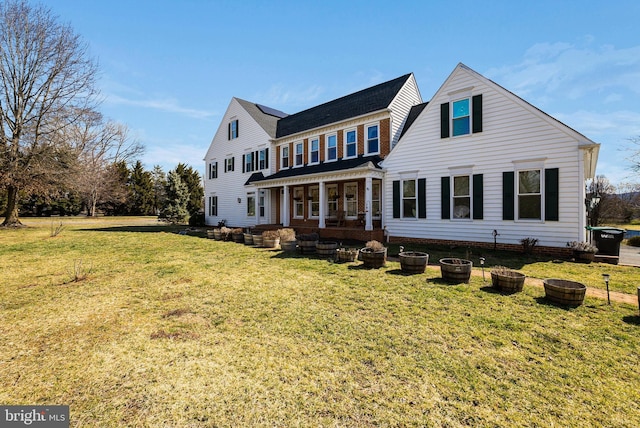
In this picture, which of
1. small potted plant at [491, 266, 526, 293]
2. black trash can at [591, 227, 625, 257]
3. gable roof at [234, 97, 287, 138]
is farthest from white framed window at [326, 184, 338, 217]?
black trash can at [591, 227, 625, 257]

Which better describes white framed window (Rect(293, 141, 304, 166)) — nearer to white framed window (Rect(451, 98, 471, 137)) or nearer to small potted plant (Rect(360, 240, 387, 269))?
white framed window (Rect(451, 98, 471, 137))

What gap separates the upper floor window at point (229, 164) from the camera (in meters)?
24.5

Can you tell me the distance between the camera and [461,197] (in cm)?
1195

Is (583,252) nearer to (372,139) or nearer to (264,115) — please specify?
(372,139)

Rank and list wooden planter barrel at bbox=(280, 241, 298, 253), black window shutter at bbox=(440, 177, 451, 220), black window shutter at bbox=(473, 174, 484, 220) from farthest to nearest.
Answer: black window shutter at bbox=(440, 177, 451, 220) < wooden planter barrel at bbox=(280, 241, 298, 253) < black window shutter at bbox=(473, 174, 484, 220)

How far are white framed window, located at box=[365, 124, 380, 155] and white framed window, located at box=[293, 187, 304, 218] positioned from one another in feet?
19.5

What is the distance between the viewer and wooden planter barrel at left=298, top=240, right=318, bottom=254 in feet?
35.9

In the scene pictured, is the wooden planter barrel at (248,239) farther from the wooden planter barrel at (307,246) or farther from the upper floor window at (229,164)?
the upper floor window at (229,164)

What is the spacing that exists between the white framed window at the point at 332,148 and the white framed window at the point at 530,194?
1006 centimetres

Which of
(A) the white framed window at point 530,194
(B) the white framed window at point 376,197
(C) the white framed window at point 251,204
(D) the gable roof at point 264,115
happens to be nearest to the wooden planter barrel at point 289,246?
(B) the white framed window at point 376,197

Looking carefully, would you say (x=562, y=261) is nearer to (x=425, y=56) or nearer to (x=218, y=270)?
(x=425, y=56)

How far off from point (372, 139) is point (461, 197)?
6.22m

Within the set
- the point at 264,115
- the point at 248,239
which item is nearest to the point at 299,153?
the point at 264,115

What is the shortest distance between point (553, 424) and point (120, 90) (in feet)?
90.2
